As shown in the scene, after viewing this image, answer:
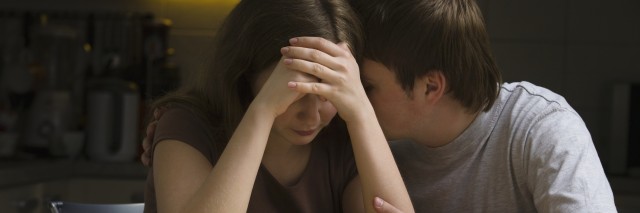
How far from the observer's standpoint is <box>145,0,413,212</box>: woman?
117 centimetres

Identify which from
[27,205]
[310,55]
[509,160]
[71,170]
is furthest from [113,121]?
[310,55]

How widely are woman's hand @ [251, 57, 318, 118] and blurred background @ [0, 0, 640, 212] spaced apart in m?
1.93

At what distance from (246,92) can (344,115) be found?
0.18 metres

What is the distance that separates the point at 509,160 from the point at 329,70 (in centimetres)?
36

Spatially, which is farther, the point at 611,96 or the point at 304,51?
the point at 611,96

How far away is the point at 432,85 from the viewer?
4.65 feet

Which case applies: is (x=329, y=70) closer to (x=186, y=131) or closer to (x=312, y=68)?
(x=312, y=68)

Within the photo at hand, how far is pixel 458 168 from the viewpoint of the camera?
1.44m

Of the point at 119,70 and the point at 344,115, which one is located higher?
the point at 344,115

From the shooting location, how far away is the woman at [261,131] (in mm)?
1167

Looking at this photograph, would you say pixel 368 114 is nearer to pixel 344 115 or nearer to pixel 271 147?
pixel 344 115

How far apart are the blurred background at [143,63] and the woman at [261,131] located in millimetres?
1734

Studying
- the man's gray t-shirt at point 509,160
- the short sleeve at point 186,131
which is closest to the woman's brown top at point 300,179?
the short sleeve at point 186,131

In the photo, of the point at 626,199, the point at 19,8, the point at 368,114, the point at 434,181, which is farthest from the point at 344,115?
the point at 19,8
